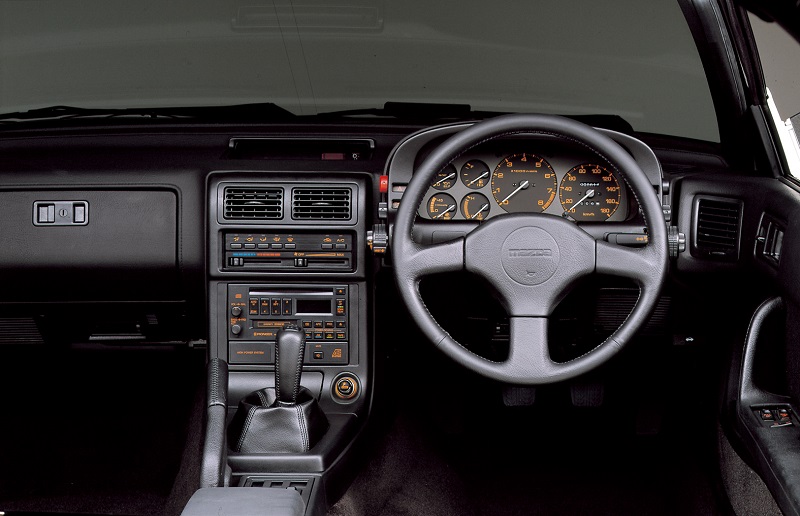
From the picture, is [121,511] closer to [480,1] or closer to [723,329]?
[723,329]

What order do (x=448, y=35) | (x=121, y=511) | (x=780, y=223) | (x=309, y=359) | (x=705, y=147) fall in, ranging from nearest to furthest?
1. (x=780, y=223)
2. (x=309, y=359)
3. (x=705, y=147)
4. (x=121, y=511)
5. (x=448, y=35)

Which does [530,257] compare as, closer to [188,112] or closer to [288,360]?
[288,360]

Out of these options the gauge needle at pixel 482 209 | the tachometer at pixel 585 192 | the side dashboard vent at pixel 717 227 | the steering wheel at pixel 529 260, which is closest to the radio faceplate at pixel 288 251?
the gauge needle at pixel 482 209

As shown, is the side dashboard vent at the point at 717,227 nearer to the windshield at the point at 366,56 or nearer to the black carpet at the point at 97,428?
the windshield at the point at 366,56

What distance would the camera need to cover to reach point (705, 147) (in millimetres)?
2268

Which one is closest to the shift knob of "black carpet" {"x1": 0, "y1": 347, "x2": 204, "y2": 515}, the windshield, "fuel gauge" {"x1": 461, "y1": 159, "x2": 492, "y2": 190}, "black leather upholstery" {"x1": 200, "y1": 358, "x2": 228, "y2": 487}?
"black leather upholstery" {"x1": 200, "y1": 358, "x2": 228, "y2": 487}

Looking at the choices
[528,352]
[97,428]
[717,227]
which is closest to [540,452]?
[717,227]

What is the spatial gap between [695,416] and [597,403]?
39 centimetres

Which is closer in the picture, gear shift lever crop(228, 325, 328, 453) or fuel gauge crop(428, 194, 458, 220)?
gear shift lever crop(228, 325, 328, 453)

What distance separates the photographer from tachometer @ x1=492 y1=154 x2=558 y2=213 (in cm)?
195

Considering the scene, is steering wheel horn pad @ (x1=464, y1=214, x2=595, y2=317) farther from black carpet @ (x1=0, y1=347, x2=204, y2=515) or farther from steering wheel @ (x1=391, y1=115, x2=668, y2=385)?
black carpet @ (x1=0, y1=347, x2=204, y2=515)

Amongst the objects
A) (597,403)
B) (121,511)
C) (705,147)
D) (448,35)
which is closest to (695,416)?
(597,403)

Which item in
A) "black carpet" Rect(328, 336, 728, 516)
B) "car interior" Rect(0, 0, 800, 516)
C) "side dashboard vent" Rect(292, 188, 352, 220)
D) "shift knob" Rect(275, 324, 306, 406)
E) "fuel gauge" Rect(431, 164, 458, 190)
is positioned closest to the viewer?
"car interior" Rect(0, 0, 800, 516)

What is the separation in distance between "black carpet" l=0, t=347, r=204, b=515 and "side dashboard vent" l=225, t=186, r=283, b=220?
743 mm
